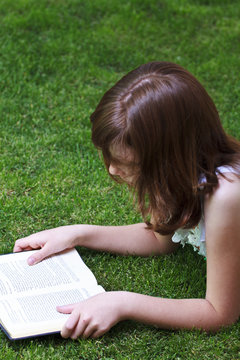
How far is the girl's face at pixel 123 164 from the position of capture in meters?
1.98

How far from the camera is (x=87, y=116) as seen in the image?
3686 millimetres

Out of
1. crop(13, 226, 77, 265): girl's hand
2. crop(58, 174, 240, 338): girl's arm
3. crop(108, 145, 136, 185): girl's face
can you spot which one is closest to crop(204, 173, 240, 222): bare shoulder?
crop(58, 174, 240, 338): girl's arm

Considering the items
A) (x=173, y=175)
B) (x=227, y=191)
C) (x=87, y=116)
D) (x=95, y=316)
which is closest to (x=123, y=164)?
(x=173, y=175)

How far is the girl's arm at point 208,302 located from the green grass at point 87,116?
7 centimetres

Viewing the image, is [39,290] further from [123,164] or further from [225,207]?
[225,207]

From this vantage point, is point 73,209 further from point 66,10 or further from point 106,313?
point 66,10

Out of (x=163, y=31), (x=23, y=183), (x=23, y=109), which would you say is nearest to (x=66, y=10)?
(x=163, y=31)

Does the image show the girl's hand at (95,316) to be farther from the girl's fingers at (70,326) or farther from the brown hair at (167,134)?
the brown hair at (167,134)

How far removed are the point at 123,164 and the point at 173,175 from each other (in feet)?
0.59

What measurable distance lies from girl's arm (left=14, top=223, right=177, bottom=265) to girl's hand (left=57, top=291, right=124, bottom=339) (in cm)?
42

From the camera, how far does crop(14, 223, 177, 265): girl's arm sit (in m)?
2.44

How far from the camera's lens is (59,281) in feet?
7.55

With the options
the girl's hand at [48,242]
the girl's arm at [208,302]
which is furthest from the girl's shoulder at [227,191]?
the girl's hand at [48,242]

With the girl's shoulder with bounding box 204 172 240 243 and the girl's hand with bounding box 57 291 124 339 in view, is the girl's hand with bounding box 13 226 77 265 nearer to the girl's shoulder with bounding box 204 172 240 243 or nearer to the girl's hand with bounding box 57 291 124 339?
the girl's hand with bounding box 57 291 124 339
